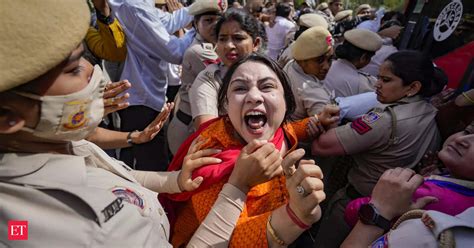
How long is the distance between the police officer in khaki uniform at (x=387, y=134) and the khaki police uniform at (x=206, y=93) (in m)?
0.75

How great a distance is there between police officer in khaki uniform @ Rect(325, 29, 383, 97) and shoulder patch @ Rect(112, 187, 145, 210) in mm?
2375

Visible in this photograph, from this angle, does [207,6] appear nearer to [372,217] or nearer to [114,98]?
[114,98]

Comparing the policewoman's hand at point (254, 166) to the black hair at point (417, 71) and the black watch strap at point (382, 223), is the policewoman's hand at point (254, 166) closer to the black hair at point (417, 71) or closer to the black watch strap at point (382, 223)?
the black watch strap at point (382, 223)

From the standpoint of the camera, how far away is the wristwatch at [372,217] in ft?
4.36

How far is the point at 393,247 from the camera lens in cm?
104

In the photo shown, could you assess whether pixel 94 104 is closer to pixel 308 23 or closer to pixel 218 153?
pixel 218 153

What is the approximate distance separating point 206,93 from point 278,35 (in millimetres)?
4742

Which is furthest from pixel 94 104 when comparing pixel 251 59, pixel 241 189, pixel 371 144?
pixel 371 144

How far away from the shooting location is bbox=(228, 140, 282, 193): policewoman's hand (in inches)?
49.8

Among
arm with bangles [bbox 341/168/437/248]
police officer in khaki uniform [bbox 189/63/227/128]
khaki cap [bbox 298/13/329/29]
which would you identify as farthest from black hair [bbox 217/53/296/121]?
khaki cap [bbox 298/13/329/29]

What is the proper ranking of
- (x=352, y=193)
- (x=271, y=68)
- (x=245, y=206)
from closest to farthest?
(x=245, y=206)
(x=271, y=68)
(x=352, y=193)

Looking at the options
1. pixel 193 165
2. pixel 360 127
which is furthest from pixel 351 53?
pixel 193 165

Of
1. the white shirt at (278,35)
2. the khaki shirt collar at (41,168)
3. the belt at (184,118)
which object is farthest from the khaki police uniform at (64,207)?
the white shirt at (278,35)

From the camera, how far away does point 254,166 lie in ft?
4.14
